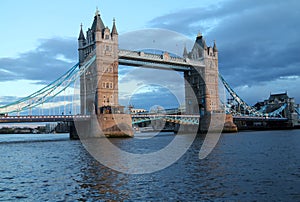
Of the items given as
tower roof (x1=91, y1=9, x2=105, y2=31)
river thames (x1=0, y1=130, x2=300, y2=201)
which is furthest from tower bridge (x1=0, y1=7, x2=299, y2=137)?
river thames (x1=0, y1=130, x2=300, y2=201)

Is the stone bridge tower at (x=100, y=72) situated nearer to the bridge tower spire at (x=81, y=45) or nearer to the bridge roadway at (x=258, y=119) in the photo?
the bridge tower spire at (x=81, y=45)

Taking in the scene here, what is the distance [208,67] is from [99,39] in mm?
30525

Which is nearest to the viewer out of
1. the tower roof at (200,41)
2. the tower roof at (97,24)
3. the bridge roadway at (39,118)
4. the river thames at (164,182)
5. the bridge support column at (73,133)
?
the river thames at (164,182)

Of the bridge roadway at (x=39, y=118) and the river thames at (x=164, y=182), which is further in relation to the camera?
the bridge roadway at (x=39, y=118)

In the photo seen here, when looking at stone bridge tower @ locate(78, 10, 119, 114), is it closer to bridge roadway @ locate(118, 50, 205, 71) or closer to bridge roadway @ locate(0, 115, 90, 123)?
bridge roadway @ locate(118, 50, 205, 71)

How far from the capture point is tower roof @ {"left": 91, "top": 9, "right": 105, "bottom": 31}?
60475 mm

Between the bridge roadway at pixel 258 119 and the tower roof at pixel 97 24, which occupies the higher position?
the tower roof at pixel 97 24

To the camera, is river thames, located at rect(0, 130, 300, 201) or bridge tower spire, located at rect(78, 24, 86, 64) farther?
bridge tower spire, located at rect(78, 24, 86, 64)

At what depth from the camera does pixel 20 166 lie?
908 inches

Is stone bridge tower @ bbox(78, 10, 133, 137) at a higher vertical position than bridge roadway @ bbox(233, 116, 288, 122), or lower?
higher

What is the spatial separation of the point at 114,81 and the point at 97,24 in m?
9.98

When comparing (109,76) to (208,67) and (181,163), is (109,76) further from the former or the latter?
(181,163)

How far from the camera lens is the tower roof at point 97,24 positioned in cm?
6047

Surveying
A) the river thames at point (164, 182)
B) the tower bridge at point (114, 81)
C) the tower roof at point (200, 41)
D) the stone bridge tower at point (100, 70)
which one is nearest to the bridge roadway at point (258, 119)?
the tower bridge at point (114, 81)
